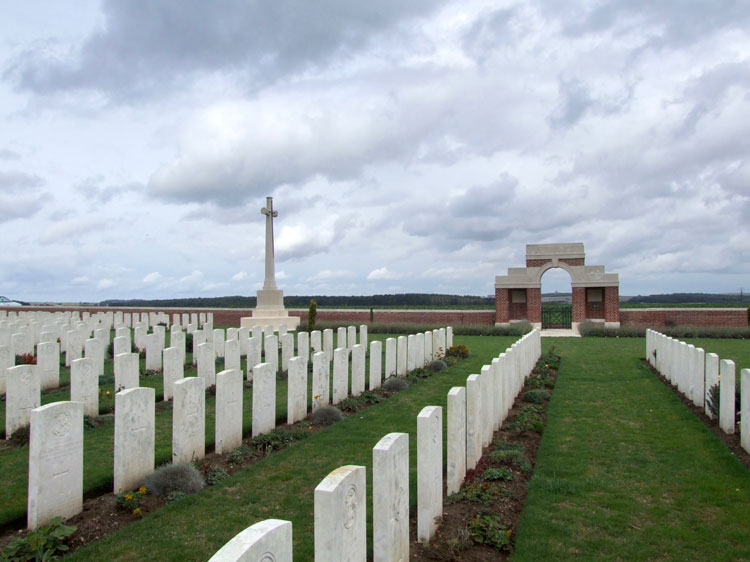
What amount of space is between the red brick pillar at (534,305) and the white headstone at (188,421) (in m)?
22.5

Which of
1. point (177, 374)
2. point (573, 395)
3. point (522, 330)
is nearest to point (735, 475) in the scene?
point (573, 395)

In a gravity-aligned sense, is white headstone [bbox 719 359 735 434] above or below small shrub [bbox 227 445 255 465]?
above

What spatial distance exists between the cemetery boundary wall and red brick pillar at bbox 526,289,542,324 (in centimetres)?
196

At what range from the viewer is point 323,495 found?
8.34ft

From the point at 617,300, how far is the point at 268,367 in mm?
22637

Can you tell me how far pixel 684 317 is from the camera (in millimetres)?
26484

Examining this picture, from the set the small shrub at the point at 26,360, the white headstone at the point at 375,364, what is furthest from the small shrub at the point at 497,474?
the small shrub at the point at 26,360

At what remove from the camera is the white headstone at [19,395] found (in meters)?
6.75

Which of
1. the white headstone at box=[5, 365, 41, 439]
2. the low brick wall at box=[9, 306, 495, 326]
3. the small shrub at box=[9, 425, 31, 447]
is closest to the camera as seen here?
the small shrub at box=[9, 425, 31, 447]

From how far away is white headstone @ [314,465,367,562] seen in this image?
2.54 metres

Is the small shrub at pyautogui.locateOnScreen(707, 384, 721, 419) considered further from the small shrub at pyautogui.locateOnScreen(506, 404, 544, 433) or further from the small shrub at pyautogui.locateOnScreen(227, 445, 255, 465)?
the small shrub at pyautogui.locateOnScreen(227, 445, 255, 465)

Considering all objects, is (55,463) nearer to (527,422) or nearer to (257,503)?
(257,503)

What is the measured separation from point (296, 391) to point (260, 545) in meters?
6.05

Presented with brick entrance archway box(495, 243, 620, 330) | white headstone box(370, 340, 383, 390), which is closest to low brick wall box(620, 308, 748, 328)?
brick entrance archway box(495, 243, 620, 330)
